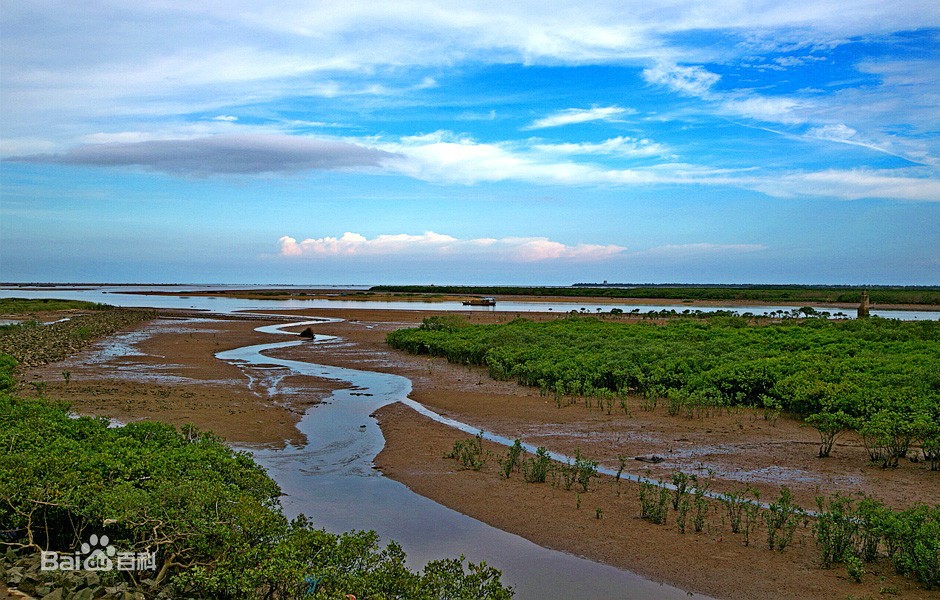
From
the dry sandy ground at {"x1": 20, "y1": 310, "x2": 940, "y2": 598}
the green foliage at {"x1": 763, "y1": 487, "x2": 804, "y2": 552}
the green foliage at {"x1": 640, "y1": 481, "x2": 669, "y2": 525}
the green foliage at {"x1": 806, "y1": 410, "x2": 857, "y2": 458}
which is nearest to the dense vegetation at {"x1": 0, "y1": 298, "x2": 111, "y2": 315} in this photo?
the dry sandy ground at {"x1": 20, "y1": 310, "x2": 940, "y2": 598}

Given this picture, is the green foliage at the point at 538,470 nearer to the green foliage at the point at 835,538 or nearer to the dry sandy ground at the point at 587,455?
the dry sandy ground at the point at 587,455

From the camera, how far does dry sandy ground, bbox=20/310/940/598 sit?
26.5 ft

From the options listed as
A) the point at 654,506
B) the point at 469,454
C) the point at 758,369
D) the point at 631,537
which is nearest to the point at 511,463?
the point at 469,454

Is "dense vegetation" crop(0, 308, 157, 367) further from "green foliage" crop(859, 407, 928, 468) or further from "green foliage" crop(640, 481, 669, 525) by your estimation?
"green foliage" crop(859, 407, 928, 468)

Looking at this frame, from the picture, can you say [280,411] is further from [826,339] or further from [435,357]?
[826,339]

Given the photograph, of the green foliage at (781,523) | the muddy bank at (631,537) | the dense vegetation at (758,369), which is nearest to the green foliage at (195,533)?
the muddy bank at (631,537)

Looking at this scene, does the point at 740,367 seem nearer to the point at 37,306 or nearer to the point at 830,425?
the point at 830,425

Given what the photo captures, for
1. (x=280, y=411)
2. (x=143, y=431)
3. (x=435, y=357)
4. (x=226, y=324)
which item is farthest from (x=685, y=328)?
(x=226, y=324)

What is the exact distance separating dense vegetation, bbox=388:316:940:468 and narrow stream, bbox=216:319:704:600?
5.81 meters

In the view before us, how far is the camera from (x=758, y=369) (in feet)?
58.1

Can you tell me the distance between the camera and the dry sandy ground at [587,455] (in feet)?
26.5

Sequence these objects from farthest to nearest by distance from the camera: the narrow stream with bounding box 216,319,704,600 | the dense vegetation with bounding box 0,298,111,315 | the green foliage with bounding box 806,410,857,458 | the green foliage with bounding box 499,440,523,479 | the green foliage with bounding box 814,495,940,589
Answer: the dense vegetation with bounding box 0,298,111,315
the green foliage with bounding box 806,410,857,458
the green foliage with bounding box 499,440,523,479
the narrow stream with bounding box 216,319,704,600
the green foliage with bounding box 814,495,940,589

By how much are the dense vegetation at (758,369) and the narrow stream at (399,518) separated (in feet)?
19.1

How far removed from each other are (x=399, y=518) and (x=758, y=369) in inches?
458
